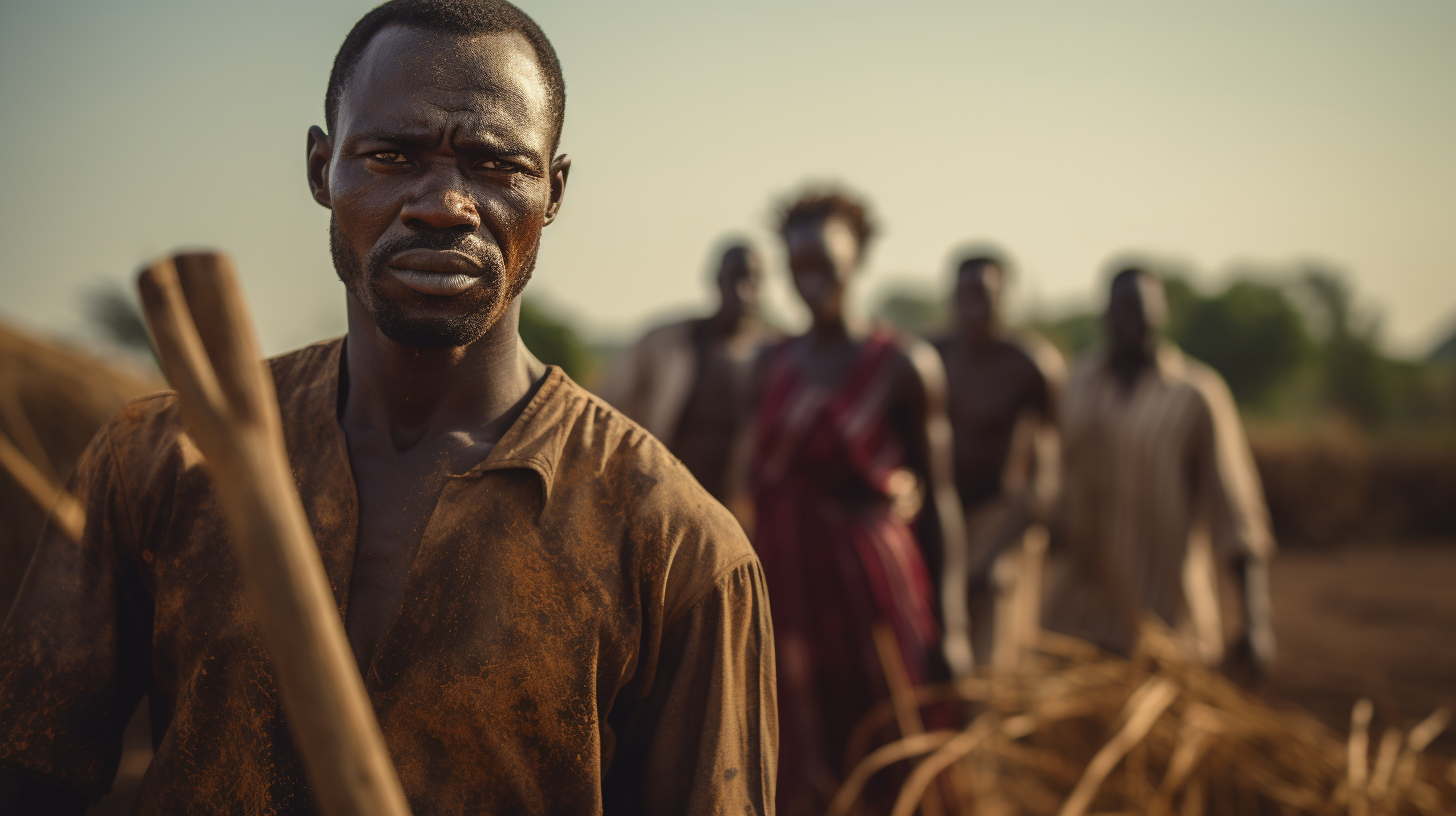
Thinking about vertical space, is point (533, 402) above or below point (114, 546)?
above

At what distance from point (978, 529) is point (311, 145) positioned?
442 centimetres

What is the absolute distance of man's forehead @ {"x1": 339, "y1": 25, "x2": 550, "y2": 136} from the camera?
111 cm

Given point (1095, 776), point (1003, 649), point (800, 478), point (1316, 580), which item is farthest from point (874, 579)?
point (1316, 580)

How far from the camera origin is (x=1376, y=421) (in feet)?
84.9

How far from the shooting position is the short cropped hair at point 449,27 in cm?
114

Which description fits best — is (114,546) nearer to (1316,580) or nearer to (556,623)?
(556,623)

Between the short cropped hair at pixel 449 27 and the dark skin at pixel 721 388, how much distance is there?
13.5ft

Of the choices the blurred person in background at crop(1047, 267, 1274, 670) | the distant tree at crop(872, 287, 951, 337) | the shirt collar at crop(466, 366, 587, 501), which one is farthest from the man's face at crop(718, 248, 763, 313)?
the distant tree at crop(872, 287, 951, 337)

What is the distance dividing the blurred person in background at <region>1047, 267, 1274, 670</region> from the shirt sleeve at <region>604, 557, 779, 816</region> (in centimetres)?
352

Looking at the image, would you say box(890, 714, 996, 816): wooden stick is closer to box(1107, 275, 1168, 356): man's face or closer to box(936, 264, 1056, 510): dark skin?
box(936, 264, 1056, 510): dark skin

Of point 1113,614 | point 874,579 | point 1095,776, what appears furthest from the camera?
point 1113,614

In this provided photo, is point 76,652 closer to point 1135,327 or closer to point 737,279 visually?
point 737,279

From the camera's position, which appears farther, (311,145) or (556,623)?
(311,145)

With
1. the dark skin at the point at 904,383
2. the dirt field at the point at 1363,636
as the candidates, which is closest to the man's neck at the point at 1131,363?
the dark skin at the point at 904,383
